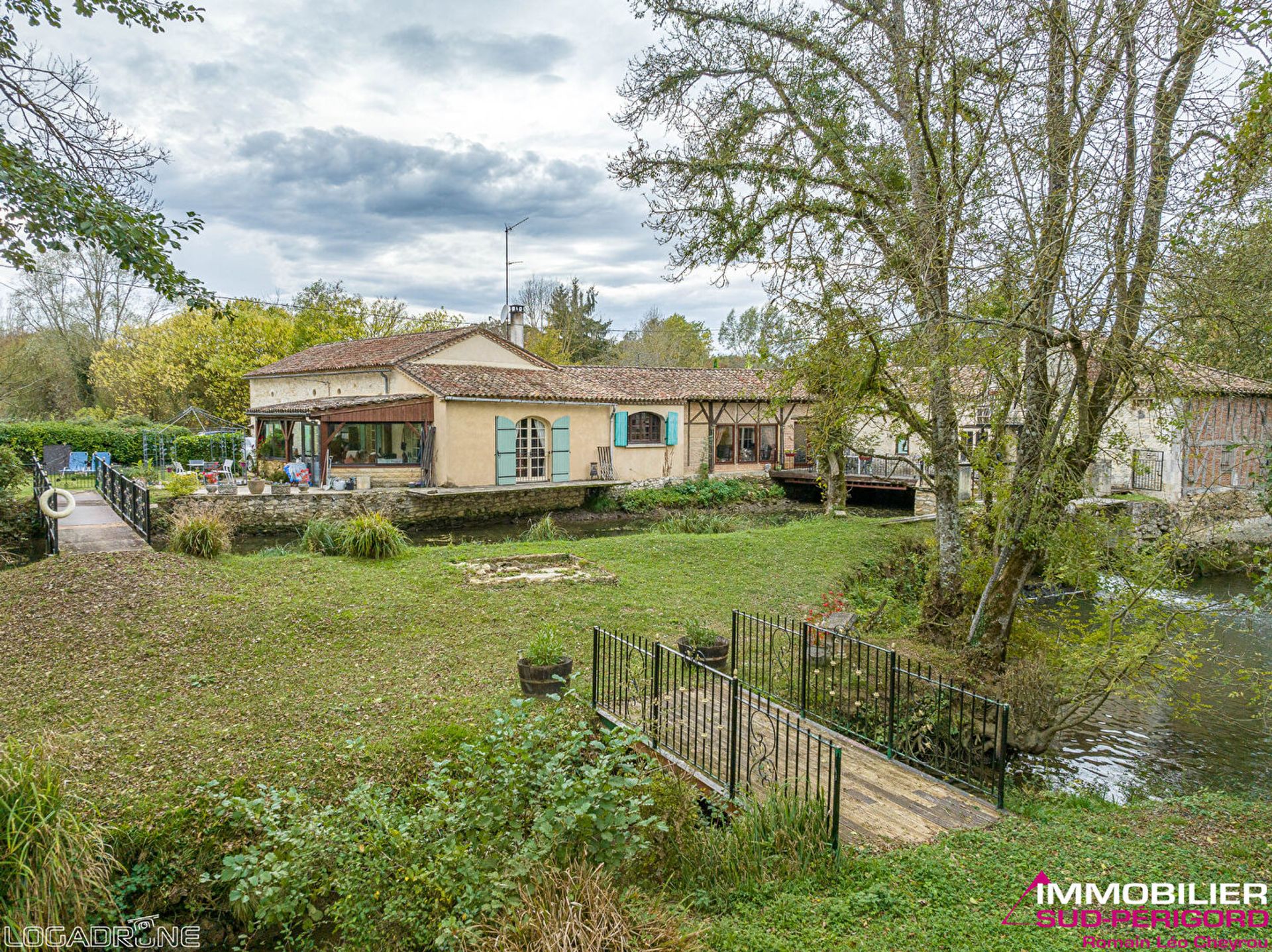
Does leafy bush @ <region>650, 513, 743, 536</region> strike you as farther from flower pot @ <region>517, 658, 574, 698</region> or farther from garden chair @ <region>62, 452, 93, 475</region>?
garden chair @ <region>62, 452, 93, 475</region>

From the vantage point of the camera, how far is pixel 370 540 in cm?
1270

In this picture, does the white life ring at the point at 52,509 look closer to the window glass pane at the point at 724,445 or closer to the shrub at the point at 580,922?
the shrub at the point at 580,922

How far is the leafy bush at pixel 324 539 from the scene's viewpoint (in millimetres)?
13344

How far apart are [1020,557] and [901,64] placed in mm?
5554

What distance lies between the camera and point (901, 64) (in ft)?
25.0

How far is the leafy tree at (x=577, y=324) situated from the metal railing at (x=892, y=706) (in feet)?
110

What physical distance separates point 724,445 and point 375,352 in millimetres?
13514

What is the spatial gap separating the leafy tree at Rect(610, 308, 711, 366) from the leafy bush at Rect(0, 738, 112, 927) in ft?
138

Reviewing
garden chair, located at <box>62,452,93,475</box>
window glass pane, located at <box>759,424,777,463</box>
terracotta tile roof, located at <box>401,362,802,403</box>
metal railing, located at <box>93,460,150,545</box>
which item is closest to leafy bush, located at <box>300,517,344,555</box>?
metal railing, located at <box>93,460,150,545</box>

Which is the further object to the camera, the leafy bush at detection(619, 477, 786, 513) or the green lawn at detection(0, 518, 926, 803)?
the leafy bush at detection(619, 477, 786, 513)

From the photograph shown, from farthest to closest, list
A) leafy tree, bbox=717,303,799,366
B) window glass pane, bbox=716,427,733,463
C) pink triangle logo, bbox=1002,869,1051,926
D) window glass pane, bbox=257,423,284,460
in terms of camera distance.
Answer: window glass pane, bbox=716,427,733,463
window glass pane, bbox=257,423,284,460
leafy tree, bbox=717,303,799,366
pink triangle logo, bbox=1002,869,1051,926

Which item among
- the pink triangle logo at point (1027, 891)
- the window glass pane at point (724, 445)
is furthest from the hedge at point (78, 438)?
the pink triangle logo at point (1027, 891)

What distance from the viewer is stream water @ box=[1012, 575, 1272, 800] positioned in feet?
21.3

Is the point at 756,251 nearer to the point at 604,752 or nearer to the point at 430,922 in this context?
the point at 604,752
